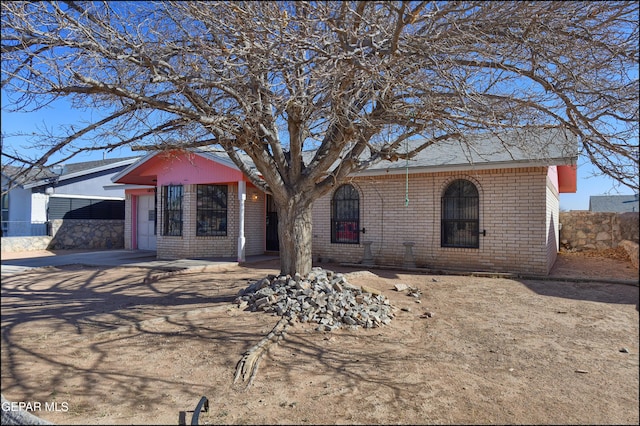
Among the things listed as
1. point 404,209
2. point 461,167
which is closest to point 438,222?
point 404,209

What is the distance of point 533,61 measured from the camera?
4895mm

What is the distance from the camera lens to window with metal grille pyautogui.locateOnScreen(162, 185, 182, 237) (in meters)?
14.5

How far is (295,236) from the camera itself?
7.16m

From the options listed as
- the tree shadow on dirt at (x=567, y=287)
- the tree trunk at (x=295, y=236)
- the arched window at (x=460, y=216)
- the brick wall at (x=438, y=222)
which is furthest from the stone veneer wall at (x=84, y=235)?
the arched window at (x=460, y=216)

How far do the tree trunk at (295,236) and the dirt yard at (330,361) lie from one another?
1.30m

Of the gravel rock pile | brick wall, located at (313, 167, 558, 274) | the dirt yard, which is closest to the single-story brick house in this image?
brick wall, located at (313, 167, 558, 274)

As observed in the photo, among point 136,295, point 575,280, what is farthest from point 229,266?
point 575,280

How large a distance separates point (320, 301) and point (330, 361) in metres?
1.83

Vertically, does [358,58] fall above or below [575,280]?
above

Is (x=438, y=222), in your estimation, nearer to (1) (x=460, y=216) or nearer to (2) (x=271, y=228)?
(1) (x=460, y=216)

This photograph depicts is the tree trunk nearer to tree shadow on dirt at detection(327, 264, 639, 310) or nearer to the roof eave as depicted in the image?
tree shadow on dirt at detection(327, 264, 639, 310)

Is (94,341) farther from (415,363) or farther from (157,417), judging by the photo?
(415,363)

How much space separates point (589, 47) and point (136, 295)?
823 cm

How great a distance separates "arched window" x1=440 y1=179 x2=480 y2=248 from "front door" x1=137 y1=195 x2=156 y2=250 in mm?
12462
